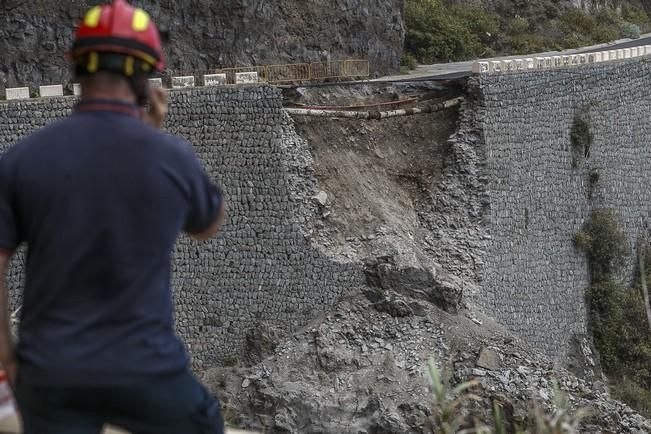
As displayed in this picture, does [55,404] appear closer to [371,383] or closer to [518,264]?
[371,383]

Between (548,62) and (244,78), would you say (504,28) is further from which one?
(244,78)

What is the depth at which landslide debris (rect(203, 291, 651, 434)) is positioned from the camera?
18281mm

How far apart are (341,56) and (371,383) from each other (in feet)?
34.4

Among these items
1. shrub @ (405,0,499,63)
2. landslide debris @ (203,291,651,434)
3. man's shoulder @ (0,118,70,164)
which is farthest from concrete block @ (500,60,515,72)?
man's shoulder @ (0,118,70,164)

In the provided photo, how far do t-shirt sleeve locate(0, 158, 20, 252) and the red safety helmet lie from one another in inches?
19.5

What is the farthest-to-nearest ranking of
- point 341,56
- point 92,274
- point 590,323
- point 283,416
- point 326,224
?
point 341,56
point 590,323
point 326,224
point 283,416
point 92,274

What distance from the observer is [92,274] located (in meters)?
4.00

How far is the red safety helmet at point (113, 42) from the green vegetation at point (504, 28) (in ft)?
93.3

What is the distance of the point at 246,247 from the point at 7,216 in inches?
636

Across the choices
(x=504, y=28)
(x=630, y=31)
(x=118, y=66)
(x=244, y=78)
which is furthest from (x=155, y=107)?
(x=630, y=31)

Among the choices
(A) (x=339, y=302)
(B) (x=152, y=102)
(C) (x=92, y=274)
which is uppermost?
(B) (x=152, y=102)

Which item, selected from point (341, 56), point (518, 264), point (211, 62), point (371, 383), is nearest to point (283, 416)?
point (371, 383)

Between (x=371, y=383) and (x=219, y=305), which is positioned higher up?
(x=219, y=305)

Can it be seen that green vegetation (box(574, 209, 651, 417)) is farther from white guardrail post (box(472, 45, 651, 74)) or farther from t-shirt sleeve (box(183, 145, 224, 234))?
t-shirt sleeve (box(183, 145, 224, 234))
